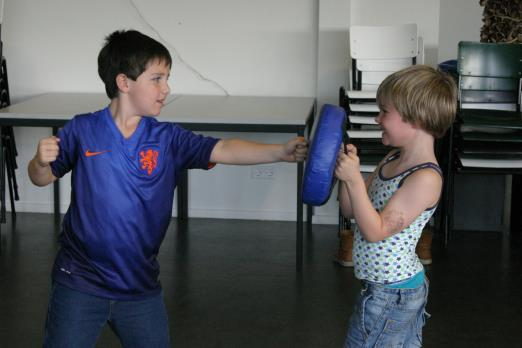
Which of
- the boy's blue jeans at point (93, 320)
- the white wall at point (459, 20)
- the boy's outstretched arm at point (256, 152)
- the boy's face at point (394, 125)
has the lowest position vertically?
the boy's blue jeans at point (93, 320)

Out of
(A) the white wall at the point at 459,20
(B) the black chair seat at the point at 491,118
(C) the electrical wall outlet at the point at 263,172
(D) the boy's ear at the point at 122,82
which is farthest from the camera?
(A) the white wall at the point at 459,20

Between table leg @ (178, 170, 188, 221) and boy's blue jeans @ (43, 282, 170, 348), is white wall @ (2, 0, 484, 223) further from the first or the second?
boy's blue jeans @ (43, 282, 170, 348)

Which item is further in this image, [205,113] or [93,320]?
[205,113]

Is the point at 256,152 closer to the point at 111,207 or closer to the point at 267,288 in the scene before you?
the point at 111,207

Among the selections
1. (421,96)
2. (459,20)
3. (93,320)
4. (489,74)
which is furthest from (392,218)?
(459,20)

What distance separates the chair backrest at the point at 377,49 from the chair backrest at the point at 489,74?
36cm

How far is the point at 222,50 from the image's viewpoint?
18.9 ft

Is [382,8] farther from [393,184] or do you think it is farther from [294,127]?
[393,184]

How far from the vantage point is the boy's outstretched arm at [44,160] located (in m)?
2.23

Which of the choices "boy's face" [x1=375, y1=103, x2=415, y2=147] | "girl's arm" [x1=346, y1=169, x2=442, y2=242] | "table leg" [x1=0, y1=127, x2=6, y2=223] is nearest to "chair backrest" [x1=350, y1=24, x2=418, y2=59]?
"table leg" [x1=0, y1=127, x2=6, y2=223]

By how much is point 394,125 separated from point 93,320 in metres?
0.93

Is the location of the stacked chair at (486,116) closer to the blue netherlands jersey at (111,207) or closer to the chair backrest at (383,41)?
the chair backrest at (383,41)

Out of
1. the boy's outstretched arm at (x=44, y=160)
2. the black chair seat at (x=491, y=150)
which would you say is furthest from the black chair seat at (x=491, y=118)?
the boy's outstretched arm at (x=44, y=160)

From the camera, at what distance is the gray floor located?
366 cm
